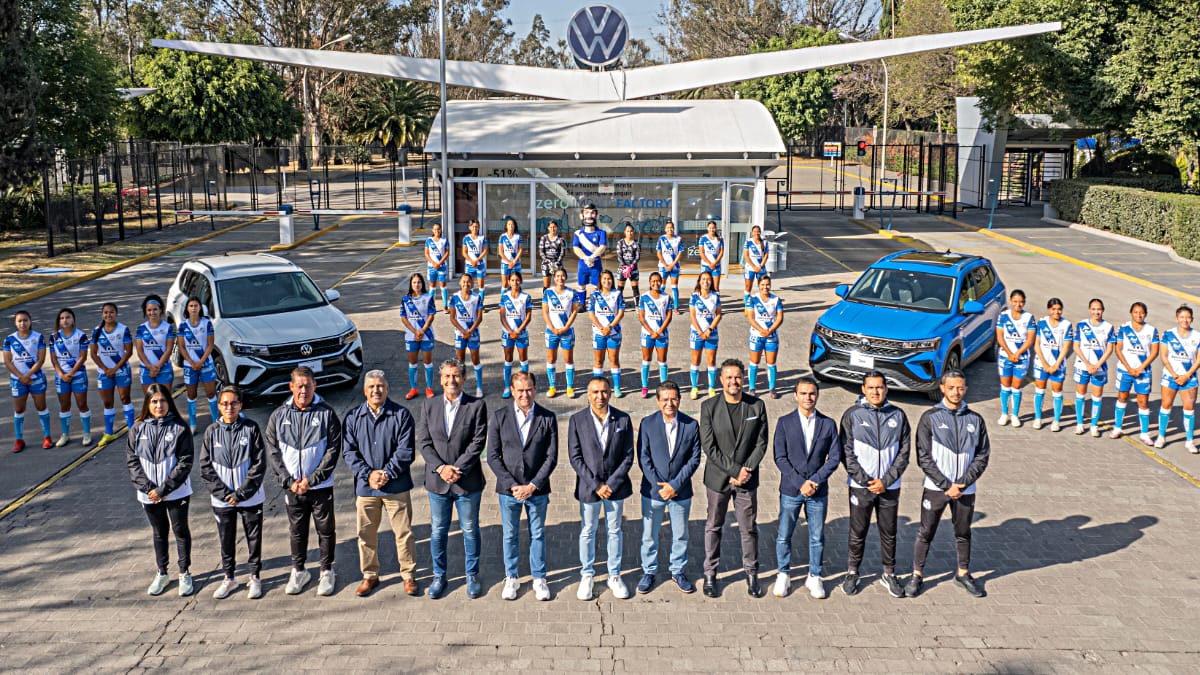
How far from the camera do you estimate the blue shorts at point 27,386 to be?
1122cm

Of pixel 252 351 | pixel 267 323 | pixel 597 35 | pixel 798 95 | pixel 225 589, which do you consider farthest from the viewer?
pixel 798 95

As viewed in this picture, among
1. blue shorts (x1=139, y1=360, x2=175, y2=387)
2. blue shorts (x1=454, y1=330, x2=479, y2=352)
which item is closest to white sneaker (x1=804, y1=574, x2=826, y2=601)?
blue shorts (x1=454, y1=330, x2=479, y2=352)

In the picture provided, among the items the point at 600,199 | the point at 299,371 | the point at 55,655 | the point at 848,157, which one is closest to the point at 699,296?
the point at 299,371

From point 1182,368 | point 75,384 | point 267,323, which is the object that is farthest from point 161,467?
point 1182,368

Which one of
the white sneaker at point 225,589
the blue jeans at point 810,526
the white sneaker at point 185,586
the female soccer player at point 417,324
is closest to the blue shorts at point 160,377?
the female soccer player at point 417,324

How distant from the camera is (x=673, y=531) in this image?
7914mm

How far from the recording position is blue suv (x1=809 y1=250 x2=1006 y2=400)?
42.3 feet

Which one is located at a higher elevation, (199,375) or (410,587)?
(199,375)

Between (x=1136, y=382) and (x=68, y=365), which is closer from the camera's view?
(x=68, y=365)

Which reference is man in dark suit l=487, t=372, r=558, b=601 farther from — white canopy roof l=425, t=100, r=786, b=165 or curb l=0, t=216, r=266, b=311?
curb l=0, t=216, r=266, b=311

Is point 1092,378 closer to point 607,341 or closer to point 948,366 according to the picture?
point 948,366

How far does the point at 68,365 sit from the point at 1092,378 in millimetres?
11834

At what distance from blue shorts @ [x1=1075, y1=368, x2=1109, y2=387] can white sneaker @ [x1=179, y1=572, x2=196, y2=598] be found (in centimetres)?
987

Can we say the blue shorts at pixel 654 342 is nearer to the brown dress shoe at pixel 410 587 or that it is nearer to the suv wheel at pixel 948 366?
the suv wheel at pixel 948 366
